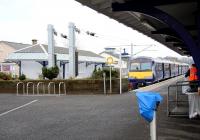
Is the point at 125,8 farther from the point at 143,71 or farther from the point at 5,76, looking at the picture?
the point at 143,71

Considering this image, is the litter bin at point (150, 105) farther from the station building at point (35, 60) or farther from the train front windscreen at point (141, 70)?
the station building at point (35, 60)

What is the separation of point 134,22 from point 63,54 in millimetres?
32328

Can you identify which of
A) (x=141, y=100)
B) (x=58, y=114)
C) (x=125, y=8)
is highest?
(x=125, y=8)

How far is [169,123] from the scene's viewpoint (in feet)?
37.0

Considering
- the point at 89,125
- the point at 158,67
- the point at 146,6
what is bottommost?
the point at 89,125

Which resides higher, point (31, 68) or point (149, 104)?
point (31, 68)

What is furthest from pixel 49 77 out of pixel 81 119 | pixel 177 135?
pixel 177 135

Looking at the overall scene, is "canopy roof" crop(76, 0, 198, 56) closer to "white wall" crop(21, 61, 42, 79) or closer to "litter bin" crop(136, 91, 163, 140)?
"litter bin" crop(136, 91, 163, 140)

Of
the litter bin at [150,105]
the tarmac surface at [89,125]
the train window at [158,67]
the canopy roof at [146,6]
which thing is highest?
the canopy roof at [146,6]

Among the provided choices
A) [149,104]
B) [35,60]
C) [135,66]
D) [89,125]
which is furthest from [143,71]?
[149,104]

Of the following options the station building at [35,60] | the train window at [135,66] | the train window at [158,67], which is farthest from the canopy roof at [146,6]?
the station building at [35,60]

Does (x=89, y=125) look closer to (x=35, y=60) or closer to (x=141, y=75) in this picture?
(x=141, y=75)

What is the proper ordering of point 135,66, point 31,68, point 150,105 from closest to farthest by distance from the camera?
point 150,105 < point 135,66 < point 31,68

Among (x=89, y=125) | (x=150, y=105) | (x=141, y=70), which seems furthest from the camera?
(x=141, y=70)
